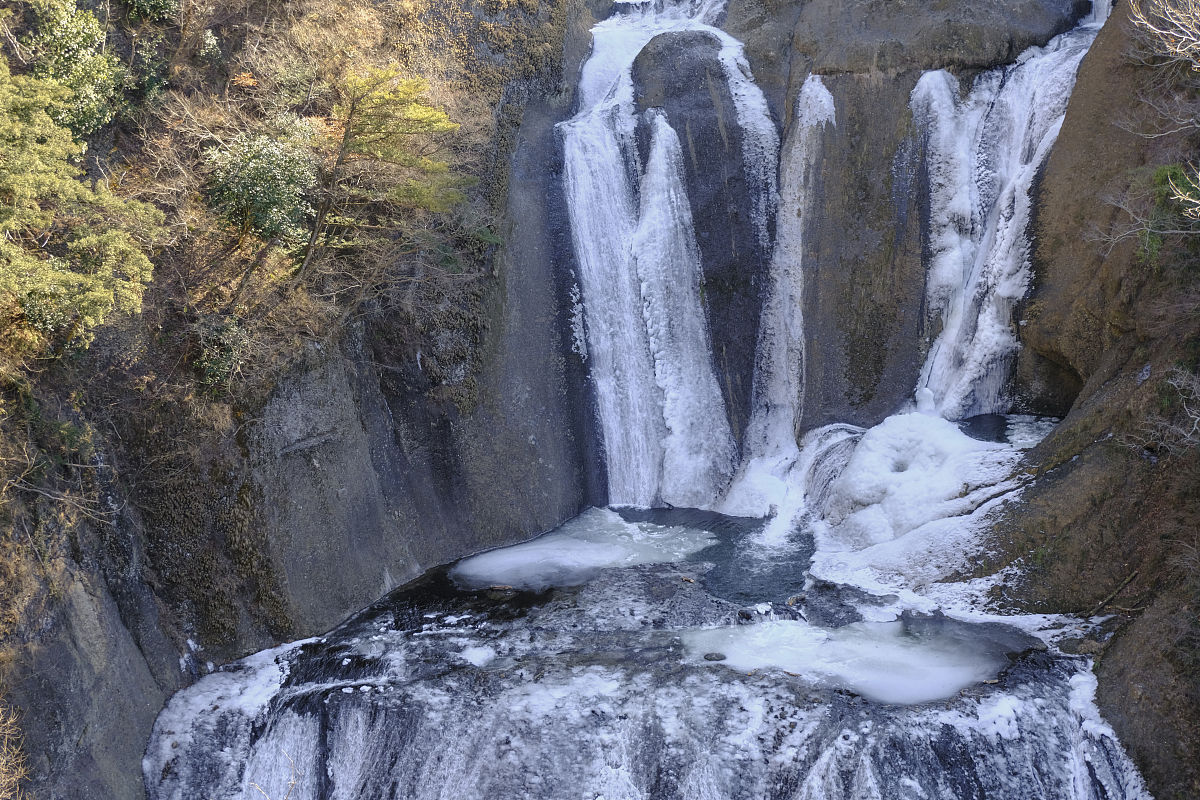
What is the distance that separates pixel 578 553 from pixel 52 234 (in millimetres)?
9751

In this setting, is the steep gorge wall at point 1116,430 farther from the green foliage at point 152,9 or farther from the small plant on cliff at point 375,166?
the green foliage at point 152,9

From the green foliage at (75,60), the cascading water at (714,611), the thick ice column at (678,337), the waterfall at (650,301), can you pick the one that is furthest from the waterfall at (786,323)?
the green foliage at (75,60)

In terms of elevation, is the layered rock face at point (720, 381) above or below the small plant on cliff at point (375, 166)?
below

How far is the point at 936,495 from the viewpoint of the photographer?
45.0 feet

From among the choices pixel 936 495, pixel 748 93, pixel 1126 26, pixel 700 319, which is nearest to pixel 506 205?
pixel 700 319

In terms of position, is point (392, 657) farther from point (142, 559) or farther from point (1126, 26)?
point (1126, 26)

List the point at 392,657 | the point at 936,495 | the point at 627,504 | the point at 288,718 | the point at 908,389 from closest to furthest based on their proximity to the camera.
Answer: the point at 288,718 < the point at 392,657 < the point at 936,495 < the point at 908,389 < the point at 627,504

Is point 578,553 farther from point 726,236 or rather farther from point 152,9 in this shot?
point 152,9

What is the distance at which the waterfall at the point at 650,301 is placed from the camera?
17578mm

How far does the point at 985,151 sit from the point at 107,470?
16655 millimetres

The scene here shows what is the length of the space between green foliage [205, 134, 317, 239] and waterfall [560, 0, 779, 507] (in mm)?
6474

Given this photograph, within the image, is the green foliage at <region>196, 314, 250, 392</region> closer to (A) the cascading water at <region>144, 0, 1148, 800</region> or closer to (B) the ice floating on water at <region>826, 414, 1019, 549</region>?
(A) the cascading water at <region>144, 0, 1148, 800</region>

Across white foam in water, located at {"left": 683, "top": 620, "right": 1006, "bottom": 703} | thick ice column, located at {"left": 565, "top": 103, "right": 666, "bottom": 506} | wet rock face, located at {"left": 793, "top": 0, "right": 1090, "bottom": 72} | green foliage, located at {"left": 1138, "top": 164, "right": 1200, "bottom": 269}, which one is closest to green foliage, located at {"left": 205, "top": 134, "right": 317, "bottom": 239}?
thick ice column, located at {"left": 565, "top": 103, "right": 666, "bottom": 506}

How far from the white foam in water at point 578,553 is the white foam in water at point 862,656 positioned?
3.02 m
